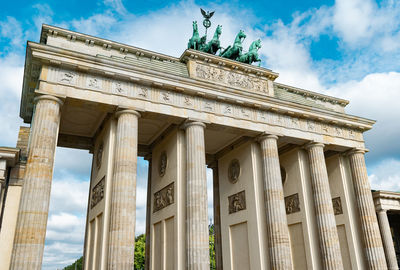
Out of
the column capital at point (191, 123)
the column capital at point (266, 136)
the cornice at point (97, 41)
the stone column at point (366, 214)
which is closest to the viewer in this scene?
the cornice at point (97, 41)

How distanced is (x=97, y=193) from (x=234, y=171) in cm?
947

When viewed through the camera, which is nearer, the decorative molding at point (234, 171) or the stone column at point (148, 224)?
the stone column at point (148, 224)

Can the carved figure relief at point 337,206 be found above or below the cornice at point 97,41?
below

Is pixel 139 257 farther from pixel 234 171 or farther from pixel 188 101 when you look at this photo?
pixel 188 101

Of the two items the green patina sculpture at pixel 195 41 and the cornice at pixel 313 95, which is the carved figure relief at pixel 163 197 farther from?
the cornice at pixel 313 95

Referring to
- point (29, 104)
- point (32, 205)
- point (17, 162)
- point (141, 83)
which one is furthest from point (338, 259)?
point (29, 104)

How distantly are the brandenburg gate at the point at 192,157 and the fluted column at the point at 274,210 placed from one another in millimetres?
63

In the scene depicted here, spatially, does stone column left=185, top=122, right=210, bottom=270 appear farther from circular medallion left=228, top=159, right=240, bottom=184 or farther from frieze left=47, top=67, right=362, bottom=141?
circular medallion left=228, top=159, right=240, bottom=184

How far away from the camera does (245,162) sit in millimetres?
23375

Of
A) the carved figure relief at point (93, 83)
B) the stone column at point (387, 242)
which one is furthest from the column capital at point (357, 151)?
the carved figure relief at point (93, 83)

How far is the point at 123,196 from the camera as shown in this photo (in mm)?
16641

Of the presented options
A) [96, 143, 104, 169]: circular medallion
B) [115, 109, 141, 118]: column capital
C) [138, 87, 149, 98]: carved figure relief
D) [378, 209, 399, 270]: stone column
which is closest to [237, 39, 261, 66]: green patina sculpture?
[138, 87, 149, 98]: carved figure relief

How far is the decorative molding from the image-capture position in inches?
945

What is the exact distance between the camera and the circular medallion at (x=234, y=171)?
2402 centimetres
